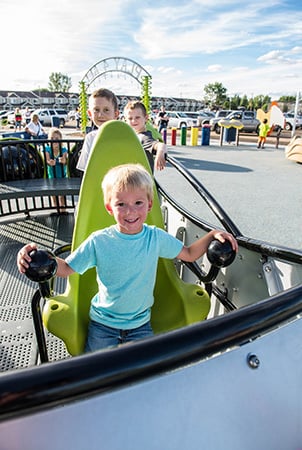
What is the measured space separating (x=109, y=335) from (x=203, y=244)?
64 centimetres

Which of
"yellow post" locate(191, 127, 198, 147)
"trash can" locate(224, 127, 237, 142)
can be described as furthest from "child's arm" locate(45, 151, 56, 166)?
"trash can" locate(224, 127, 237, 142)

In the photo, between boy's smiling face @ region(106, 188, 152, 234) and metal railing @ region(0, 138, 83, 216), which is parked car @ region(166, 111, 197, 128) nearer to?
metal railing @ region(0, 138, 83, 216)

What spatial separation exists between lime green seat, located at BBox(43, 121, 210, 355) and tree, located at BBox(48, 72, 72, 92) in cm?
9271

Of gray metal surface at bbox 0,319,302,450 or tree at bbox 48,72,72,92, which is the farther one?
tree at bbox 48,72,72,92

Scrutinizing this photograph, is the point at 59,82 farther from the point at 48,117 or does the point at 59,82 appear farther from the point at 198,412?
the point at 198,412

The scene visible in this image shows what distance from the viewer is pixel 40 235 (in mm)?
4254

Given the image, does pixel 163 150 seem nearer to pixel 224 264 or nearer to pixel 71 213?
pixel 224 264

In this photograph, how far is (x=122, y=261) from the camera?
1523 mm

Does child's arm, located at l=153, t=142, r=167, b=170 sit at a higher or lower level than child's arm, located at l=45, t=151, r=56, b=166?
higher

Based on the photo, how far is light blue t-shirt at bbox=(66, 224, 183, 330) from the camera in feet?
5.02

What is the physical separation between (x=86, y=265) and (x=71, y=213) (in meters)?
3.94

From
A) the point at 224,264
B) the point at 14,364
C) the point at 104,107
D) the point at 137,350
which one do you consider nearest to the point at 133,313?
the point at 224,264

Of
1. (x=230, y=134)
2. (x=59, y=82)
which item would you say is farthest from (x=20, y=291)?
(x=59, y=82)

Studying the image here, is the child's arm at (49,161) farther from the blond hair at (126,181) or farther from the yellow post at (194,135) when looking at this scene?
the yellow post at (194,135)
